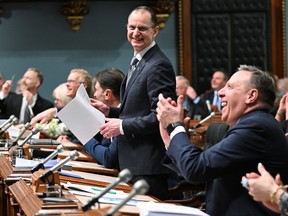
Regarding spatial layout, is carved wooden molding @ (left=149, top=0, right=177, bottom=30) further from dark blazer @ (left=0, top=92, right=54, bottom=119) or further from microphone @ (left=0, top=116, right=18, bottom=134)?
microphone @ (left=0, top=116, right=18, bottom=134)

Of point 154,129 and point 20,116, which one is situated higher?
point 154,129

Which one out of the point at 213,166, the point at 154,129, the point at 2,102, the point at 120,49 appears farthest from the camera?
the point at 120,49

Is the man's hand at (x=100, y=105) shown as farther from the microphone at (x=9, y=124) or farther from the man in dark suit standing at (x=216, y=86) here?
the man in dark suit standing at (x=216, y=86)

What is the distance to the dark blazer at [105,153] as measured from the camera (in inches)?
192

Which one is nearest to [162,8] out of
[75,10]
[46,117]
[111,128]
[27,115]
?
[75,10]

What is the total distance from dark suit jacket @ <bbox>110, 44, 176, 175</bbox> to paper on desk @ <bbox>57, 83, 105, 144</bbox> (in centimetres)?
17

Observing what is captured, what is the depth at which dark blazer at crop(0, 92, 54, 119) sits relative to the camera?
9.06 meters

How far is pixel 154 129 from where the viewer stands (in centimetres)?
430

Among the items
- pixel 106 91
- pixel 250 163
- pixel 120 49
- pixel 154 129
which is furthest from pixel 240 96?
pixel 120 49

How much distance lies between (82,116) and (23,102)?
511 cm

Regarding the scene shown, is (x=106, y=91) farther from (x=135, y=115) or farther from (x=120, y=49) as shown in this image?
(x=120, y=49)

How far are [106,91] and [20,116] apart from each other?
4263mm

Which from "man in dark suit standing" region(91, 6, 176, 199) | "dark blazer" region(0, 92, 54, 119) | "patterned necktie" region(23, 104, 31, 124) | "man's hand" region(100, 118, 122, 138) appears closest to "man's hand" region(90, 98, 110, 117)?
"man in dark suit standing" region(91, 6, 176, 199)

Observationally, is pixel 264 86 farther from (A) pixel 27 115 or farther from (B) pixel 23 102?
(B) pixel 23 102
